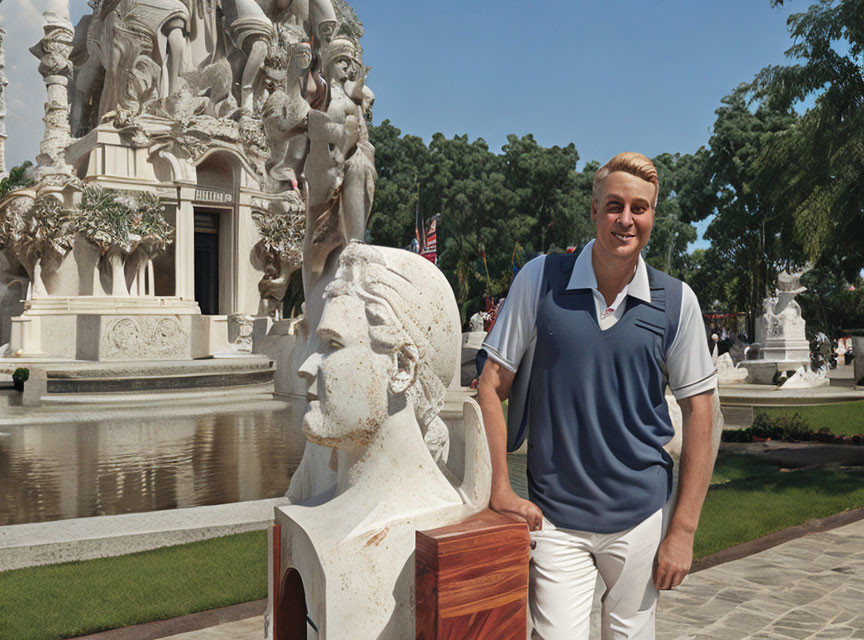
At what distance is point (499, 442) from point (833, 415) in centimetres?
1454

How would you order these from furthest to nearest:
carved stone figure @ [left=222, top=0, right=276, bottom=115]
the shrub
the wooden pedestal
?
carved stone figure @ [left=222, top=0, right=276, bottom=115], the shrub, the wooden pedestal

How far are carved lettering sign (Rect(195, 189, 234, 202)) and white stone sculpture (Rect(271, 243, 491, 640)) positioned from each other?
2889 centimetres

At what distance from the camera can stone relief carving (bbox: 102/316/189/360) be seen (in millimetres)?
20062

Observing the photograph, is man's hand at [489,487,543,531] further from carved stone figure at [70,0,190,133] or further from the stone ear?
carved stone figure at [70,0,190,133]

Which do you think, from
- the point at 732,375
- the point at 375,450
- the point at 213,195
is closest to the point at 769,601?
the point at 375,450

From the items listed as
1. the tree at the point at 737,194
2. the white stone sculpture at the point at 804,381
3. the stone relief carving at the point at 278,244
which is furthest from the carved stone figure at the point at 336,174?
the tree at the point at 737,194

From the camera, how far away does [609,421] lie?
2.25 m

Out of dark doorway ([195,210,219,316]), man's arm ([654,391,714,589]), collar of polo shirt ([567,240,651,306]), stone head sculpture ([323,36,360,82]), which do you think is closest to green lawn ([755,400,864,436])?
stone head sculpture ([323,36,360,82])

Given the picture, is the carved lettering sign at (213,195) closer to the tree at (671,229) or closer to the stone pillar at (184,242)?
the stone pillar at (184,242)

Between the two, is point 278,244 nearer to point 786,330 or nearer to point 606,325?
point 786,330

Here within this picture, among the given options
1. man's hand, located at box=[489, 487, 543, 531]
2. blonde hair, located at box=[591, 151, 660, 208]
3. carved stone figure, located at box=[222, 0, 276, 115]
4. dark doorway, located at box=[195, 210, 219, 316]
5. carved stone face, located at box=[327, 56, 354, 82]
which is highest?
carved stone figure, located at box=[222, 0, 276, 115]

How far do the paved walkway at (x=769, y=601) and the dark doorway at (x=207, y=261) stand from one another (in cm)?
2838

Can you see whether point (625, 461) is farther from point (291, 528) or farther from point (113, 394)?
point (113, 394)

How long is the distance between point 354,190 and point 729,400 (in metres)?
12.4
